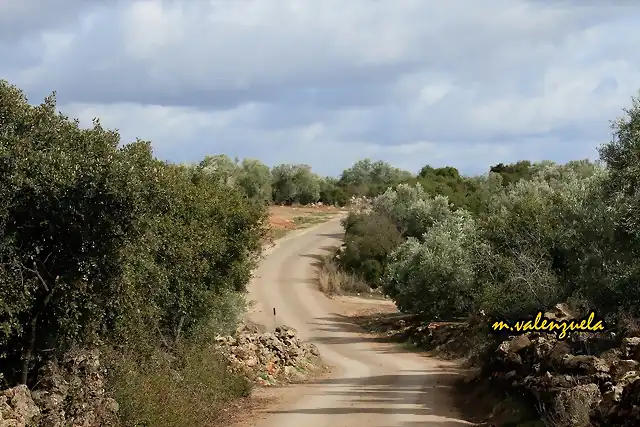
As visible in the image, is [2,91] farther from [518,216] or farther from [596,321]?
[518,216]

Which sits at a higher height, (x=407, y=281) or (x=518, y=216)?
(x=518, y=216)

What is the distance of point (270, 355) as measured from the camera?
3250 cm

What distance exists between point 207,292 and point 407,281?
961 inches

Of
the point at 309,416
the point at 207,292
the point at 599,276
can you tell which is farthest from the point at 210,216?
the point at 599,276

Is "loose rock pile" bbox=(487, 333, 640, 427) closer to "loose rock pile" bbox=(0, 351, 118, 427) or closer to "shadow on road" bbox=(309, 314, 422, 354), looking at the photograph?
"loose rock pile" bbox=(0, 351, 118, 427)

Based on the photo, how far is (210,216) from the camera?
23297 mm

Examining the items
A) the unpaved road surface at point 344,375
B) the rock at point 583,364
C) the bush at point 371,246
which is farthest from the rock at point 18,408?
the bush at point 371,246

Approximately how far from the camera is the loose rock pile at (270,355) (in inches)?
1191

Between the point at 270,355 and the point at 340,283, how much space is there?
3164 centimetres

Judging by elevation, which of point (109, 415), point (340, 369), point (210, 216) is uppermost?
point (210, 216)

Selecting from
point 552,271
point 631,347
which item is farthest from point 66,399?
point 552,271

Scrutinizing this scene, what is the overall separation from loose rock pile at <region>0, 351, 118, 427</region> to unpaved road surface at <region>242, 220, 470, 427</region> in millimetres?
6232

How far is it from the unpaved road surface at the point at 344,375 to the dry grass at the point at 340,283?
945mm

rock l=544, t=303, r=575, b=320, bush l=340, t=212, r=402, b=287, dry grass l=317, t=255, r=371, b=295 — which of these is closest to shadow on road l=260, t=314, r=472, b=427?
rock l=544, t=303, r=575, b=320
